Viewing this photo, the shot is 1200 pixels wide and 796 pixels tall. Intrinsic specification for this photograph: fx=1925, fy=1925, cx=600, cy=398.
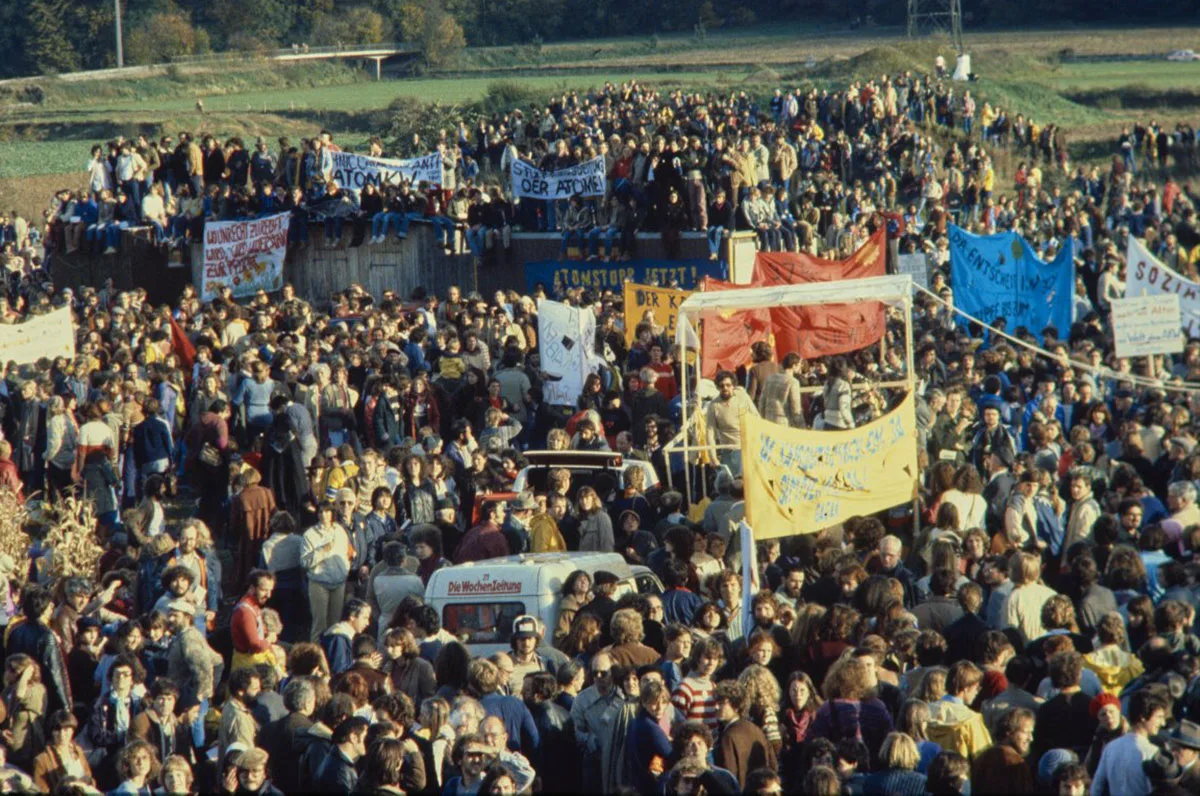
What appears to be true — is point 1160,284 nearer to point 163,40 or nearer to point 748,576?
point 748,576

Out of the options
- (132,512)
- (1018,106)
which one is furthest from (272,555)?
(1018,106)

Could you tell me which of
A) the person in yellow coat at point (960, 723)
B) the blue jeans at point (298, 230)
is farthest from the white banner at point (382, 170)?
the person in yellow coat at point (960, 723)

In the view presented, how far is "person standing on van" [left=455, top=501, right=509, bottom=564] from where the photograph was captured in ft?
43.0

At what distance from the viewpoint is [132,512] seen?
1447cm

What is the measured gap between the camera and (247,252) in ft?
83.1

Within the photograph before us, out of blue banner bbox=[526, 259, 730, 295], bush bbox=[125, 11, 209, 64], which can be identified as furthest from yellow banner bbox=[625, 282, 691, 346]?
bush bbox=[125, 11, 209, 64]

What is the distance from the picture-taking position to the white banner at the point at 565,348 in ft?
57.3

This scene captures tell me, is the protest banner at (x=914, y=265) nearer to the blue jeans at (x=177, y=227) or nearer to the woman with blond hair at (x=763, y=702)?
the blue jeans at (x=177, y=227)

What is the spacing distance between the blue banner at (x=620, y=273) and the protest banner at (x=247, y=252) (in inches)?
133

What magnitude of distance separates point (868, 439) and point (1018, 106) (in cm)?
5101

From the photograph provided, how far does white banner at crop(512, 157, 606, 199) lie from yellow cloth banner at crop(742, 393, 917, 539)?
37.5 feet

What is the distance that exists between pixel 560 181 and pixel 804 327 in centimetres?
728

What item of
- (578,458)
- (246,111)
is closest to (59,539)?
(578,458)

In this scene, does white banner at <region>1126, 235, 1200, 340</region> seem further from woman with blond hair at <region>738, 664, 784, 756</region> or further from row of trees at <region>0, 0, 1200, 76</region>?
row of trees at <region>0, 0, 1200, 76</region>
